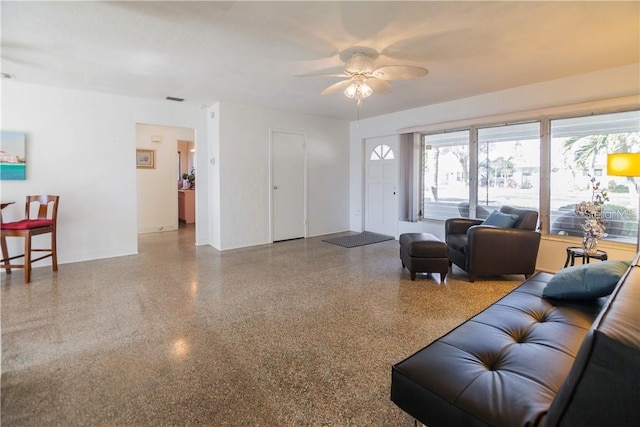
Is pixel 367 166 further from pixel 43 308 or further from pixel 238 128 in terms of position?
pixel 43 308

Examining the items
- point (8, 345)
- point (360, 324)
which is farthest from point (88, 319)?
point (360, 324)

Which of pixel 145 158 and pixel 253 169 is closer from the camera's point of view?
pixel 253 169

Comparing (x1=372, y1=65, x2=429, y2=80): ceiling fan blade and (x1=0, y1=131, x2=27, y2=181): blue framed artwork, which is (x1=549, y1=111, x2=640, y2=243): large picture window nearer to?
(x1=372, y1=65, x2=429, y2=80): ceiling fan blade

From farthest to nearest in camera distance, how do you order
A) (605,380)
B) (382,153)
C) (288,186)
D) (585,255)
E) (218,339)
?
(382,153) → (288,186) → (585,255) → (218,339) → (605,380)

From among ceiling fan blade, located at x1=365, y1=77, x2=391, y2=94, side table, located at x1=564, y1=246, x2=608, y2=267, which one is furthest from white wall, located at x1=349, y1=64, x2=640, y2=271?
ceiling fan blade, located at x1=365, y1=77, x2=391, y2=94

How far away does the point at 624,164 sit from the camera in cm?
298

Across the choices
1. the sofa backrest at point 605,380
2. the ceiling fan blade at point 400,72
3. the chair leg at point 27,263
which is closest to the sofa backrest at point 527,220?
the ceiling fan blade at point 400,72

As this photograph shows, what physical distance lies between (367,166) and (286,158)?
5.82ft

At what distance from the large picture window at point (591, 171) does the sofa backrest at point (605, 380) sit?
12.2ft

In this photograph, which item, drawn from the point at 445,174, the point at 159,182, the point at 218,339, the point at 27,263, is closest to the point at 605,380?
the point at 218,339

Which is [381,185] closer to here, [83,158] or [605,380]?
[83,158]

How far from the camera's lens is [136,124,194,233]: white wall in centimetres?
671

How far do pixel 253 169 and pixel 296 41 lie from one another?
115 inches

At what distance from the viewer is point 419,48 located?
2.94 m
